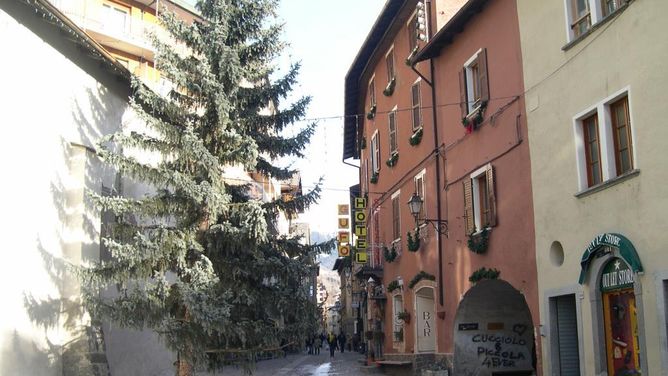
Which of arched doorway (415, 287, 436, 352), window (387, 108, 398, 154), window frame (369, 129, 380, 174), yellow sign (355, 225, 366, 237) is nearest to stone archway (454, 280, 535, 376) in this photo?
arched doorway (415, 287, 436, 352)

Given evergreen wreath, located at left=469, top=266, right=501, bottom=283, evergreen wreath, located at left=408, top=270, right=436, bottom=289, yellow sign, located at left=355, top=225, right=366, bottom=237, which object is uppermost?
yellow sign, located at left=355, top=225, right=366, bottom=237

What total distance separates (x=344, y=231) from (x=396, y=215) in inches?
250

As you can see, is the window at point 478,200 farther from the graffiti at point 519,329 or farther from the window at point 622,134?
the window at point 622,134

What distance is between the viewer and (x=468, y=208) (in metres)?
16.6

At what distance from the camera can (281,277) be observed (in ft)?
48.7

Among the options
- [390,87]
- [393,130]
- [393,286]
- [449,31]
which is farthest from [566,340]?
Answer: [390,87]

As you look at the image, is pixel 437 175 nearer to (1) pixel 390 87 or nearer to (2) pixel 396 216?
(2) pixel 396 216

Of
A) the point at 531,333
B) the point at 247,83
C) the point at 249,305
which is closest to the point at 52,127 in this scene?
the point at 247,83

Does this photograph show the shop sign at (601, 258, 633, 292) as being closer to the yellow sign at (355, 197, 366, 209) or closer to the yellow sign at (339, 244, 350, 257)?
the yellow sign at (355, 197, 366, 209)

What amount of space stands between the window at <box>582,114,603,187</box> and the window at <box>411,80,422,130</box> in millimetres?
8873

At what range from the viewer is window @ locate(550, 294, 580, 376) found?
12812 millimetres

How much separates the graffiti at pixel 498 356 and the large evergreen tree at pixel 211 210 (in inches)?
201

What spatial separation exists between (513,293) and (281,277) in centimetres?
627

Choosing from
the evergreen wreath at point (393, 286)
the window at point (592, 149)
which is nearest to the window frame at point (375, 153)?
the evergreen wreath at point (393, 286)
